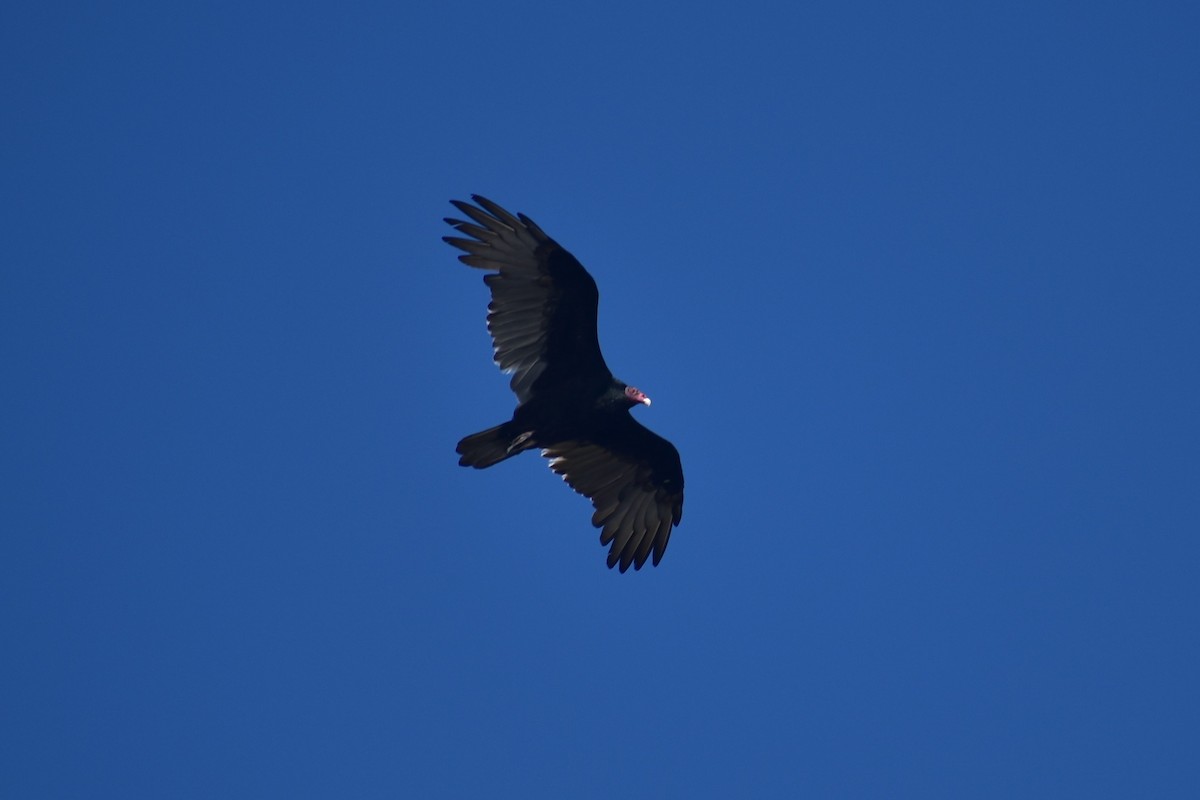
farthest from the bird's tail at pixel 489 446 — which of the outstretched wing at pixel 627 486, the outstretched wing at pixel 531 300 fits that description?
the outstretched wing at pixel 627 486

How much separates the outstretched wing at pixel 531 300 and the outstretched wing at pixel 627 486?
3.41 ft

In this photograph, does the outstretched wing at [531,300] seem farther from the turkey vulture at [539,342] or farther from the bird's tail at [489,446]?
the bird's tail at [489,446]

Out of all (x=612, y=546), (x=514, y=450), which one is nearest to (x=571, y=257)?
(x=514, y=450)

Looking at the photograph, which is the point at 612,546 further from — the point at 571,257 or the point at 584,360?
the point at 571,257

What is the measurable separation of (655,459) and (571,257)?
2.25 meters

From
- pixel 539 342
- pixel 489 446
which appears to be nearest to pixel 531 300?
pixel 539 342

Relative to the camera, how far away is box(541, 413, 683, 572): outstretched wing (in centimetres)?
1249

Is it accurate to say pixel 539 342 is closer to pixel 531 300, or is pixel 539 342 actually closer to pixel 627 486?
pixel 531 300

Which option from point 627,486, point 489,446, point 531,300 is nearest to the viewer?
point 489,446

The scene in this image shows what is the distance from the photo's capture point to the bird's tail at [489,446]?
36.8ft

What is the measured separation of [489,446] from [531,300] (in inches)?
53.5

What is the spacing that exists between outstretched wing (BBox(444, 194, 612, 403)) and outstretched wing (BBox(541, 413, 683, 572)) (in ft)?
3.41

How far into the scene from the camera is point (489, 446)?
37.0ft

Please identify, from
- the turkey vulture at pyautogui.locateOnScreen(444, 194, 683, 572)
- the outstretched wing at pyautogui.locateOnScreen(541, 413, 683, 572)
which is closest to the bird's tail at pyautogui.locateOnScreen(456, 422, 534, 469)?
the turkey vulture at pyautogui.locateOnScreen(444, 194, 683, 572)
